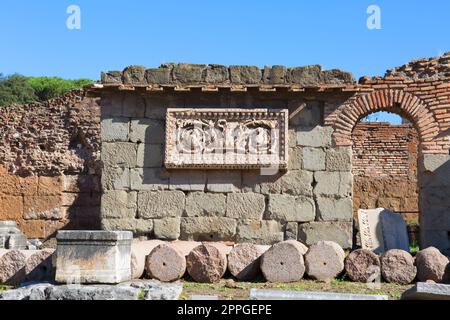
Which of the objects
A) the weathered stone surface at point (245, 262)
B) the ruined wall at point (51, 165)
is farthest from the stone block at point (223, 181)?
the ruined wall at point (51, 165)

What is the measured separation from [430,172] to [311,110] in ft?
8.04

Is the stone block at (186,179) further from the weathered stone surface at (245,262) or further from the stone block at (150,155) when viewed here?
the weathered stone surface at (245,262)

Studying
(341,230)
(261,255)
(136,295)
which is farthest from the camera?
(341,230)

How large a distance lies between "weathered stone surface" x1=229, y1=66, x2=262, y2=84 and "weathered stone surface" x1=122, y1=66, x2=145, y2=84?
1643 mm

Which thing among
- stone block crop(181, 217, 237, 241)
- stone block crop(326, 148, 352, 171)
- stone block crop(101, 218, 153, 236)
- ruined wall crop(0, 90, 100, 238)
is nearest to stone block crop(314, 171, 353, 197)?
stone block crop(326, 148, 352, 171)

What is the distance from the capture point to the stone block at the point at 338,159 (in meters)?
10.6

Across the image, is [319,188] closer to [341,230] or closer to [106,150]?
[341,230]

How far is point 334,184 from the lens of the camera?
10.5 meters

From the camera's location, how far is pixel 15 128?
1880cm

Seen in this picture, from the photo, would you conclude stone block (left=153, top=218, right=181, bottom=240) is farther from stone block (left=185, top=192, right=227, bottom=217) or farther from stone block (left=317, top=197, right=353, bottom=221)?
stone block (left=317, top=197, right=353, bottom=221)

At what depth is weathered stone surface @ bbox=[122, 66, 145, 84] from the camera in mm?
10867

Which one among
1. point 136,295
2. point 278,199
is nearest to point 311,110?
point 278,199

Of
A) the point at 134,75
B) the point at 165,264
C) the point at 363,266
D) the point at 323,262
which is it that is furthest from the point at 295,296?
the point at 134,75

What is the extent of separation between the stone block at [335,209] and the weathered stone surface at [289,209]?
0.51 feet
